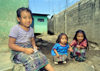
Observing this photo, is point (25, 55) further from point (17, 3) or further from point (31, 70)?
point (17, 3)

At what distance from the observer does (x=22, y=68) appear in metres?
1.25

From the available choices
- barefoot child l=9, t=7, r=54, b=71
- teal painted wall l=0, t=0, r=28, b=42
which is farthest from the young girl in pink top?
teal painted wall l=0, t=0, r=28, b=42

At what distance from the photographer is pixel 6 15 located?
8.47 feet

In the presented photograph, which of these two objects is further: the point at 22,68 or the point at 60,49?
the point at 60,49

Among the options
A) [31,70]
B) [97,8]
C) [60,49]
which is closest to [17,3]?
[60,49]

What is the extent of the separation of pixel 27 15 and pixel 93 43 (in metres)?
4.58

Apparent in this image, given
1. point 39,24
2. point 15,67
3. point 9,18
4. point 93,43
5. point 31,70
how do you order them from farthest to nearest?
1. point 39,24
2. point 93,43
3. point 9,18
4. point 15,67
5. point 31,70

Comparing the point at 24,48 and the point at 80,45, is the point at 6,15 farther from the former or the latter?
the point at 80,45

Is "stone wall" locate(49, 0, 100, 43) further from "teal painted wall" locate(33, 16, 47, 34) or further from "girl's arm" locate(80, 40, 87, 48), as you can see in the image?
"teal painted wall" locate(33, 16, 47, 34)

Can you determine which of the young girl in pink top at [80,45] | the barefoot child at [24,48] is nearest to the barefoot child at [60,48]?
the young girl in pink top at [80,45]

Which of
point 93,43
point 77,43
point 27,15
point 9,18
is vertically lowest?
point 93,43

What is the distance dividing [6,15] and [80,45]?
2.64 metres

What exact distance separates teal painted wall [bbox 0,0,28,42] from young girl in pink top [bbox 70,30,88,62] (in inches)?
87.3

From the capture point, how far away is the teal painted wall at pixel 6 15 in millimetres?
2508
